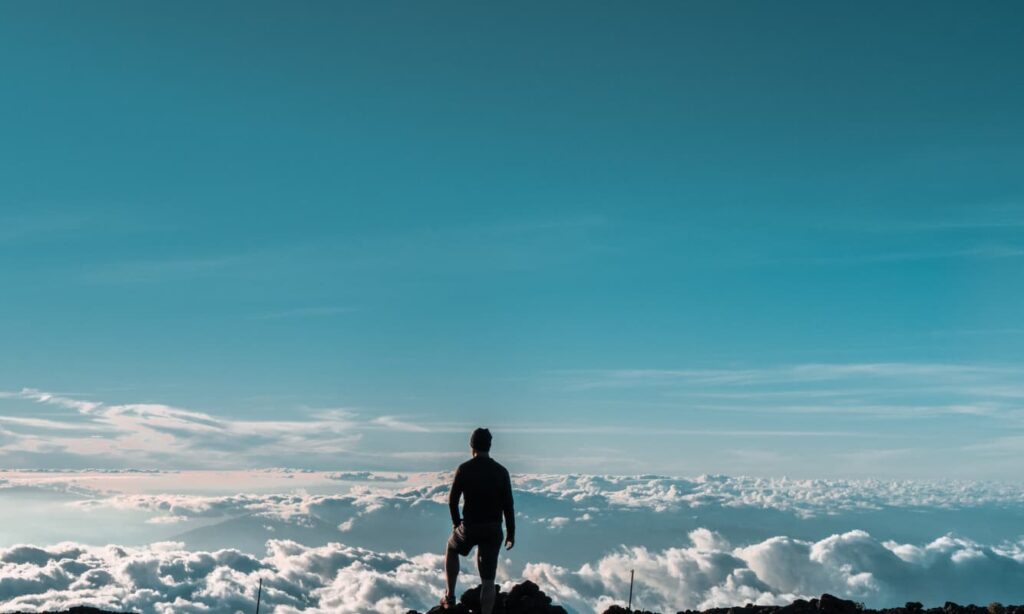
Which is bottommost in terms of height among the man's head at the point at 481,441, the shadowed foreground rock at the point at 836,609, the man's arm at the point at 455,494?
the shadowed foreground rock at the point at 836,609

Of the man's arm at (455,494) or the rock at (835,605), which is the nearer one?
the man's arm at (455,494)

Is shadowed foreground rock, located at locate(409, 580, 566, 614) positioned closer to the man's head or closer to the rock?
the man's head

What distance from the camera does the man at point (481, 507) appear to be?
495 inches

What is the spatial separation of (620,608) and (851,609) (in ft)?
12.9

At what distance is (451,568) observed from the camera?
504 inches

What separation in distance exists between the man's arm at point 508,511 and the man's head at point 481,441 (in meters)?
0.55

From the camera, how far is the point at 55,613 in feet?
44.2

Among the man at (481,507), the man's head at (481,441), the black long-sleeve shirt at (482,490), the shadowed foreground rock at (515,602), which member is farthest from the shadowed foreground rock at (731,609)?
the man's head at (481,441)

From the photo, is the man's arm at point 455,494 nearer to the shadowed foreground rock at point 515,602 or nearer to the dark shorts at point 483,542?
the dark shorts at point 483,542

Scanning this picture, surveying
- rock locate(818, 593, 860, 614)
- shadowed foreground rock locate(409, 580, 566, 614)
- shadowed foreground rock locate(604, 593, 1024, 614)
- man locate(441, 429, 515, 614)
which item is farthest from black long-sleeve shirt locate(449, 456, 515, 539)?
rock locate(818, 593, 860, 614)

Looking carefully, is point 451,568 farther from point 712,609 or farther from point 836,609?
point 836,609

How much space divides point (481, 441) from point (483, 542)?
1539mm

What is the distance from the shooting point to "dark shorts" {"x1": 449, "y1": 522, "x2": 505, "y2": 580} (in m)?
12.5

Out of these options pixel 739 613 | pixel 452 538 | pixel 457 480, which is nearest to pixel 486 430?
pixel 457 480
